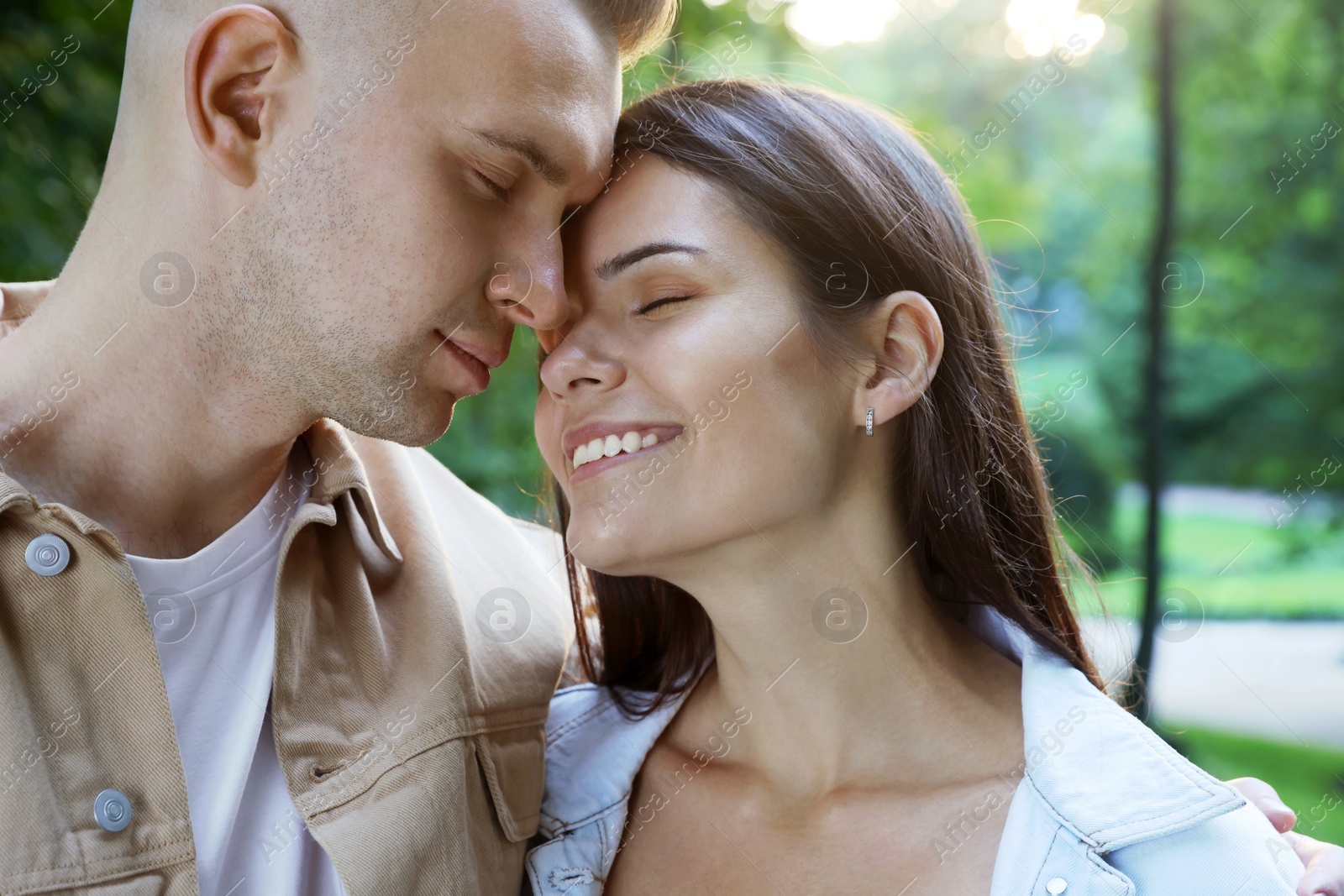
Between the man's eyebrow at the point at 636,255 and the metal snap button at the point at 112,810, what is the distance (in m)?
1.16

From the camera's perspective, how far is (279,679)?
177 cm

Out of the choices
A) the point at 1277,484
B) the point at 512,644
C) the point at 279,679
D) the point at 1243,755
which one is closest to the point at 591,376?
the point at 512,644

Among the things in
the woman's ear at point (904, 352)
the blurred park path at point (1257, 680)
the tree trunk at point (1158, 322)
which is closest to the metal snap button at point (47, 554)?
the woman's ear at point (904, 352)

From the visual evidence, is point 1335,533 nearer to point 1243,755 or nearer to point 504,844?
point 1243,755

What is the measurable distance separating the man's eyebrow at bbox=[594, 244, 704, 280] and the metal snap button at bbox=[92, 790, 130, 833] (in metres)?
1.16

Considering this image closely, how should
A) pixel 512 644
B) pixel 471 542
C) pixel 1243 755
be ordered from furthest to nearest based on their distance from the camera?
pixel 1243 755
pixel 471 542
pixel 512 644

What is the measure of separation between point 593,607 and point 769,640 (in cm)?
52

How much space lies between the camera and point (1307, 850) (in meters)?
1.83

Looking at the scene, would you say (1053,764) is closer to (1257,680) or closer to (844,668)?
(844,668)

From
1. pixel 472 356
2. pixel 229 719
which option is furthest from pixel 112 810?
pixel 472 356

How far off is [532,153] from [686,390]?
0.50 meters

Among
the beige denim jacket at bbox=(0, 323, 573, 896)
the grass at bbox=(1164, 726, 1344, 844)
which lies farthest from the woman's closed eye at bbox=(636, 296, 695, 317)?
the grass at bbox=(1164, 726, 1344, 844)

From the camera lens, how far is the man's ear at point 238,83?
6.02 ft

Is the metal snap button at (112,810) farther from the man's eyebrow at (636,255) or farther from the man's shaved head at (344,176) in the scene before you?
the man's eyebrow at (636,255)
